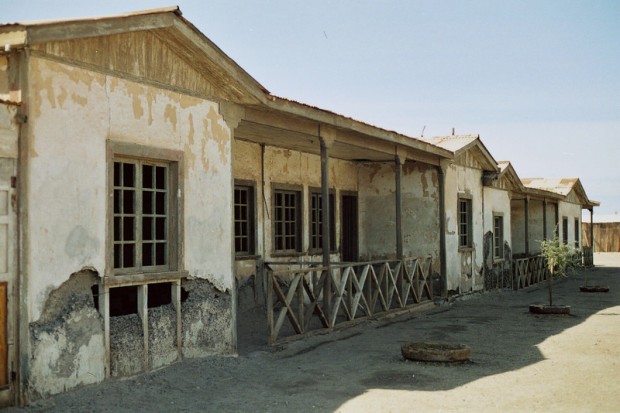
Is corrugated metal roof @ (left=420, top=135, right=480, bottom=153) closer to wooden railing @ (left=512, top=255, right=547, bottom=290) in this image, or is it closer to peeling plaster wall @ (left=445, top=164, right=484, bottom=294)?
peeling plaster wall @ (left=445, top=164, right=484, bottom=294)

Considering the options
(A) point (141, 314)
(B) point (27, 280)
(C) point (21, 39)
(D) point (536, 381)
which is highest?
(C) point (21, 39)

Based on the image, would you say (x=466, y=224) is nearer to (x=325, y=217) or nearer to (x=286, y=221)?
(x=286, y=221)

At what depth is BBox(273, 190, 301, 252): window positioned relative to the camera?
12453 mm

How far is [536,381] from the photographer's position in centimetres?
705

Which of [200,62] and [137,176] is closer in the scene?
[137,176]

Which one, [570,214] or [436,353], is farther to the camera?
[570,214]

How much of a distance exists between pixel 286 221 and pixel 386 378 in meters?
5.70

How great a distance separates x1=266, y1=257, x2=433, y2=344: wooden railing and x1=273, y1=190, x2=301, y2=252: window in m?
0.57

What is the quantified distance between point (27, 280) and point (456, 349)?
4906mm

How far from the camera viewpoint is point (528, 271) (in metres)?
20.1

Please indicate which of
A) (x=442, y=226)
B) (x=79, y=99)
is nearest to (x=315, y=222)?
(x=442, y=226)

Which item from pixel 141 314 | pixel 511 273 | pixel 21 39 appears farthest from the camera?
pixel 511 273

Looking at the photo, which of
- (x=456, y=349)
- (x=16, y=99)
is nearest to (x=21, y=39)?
(x=16, y=99)

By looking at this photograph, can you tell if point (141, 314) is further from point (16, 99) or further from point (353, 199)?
point (353, 199)
